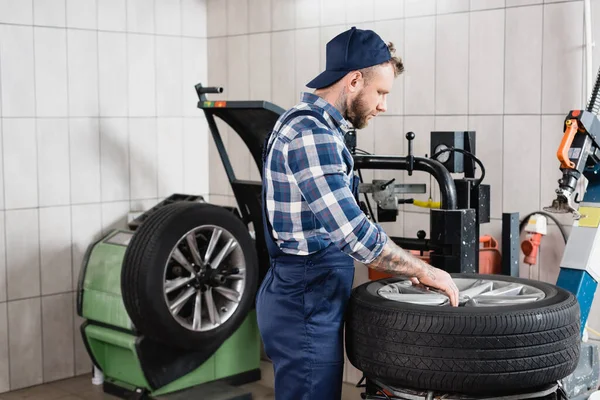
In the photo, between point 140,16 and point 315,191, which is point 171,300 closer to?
point 140,16

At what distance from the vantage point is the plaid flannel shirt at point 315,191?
2570 millimetres

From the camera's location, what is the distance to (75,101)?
17.5 feet

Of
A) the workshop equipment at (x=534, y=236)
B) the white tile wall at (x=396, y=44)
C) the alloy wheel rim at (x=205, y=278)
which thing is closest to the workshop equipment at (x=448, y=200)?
the workshop equipment at (x=534, y=236)

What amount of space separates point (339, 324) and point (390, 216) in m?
1.41

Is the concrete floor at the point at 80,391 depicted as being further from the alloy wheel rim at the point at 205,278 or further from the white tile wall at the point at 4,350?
the alloy wheel rim at the point at 205,278

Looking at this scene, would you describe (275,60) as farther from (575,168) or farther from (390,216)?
(575,168)

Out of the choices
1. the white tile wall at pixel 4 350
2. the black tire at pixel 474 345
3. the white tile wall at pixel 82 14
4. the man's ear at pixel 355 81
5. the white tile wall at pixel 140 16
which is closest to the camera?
the black tire at pixel 474 345

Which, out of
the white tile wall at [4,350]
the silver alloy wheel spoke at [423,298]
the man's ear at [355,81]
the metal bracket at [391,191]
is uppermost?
the man's ear at [355,81]

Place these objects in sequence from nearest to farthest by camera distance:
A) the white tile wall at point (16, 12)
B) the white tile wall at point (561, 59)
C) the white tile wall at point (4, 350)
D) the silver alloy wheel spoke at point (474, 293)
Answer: the silver alloy wheel spoke at point (474, 293), the white tile wall at point (561, 59), the white tile wall at point (16, 12), the white tile wall at point (4, 350)

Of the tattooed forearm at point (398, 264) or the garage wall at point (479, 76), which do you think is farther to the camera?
the garage wall at point (479, 76)

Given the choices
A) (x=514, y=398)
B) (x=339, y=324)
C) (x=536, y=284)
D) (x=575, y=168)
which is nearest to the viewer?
(x=514, y=398)

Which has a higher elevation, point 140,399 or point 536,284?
point 536,284

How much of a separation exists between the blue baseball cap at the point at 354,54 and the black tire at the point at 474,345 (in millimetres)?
782

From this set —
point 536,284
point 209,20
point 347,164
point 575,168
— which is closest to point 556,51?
point 575,168
